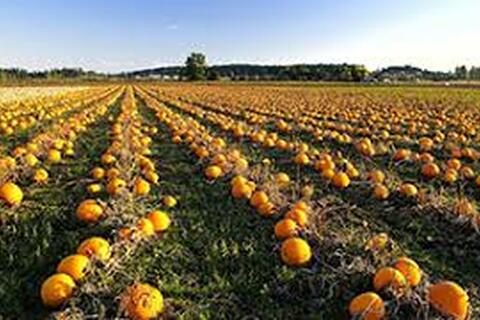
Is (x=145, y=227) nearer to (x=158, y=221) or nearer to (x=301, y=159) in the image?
(x=158, y=221)

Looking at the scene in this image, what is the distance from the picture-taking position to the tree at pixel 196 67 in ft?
402

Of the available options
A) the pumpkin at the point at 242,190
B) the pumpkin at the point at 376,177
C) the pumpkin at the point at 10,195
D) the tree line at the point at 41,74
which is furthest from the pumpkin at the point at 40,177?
the tree line at the point at 41,74

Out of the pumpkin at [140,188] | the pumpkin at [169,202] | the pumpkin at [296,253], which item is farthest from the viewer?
the pumpkin at [140,188]

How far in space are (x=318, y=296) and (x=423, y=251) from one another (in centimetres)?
186

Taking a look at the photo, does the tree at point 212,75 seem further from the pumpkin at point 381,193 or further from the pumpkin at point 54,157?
the pumpkin at point 381,193

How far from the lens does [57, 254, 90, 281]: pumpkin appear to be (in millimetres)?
5090

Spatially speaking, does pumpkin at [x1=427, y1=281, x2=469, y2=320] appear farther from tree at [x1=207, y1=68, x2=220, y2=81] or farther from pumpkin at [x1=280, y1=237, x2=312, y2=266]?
tree at [x1=207, y1=68, x2=220, y2=81]

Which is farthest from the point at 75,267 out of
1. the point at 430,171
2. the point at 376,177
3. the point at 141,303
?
the point at 430,171

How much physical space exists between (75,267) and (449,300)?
310 centimetres

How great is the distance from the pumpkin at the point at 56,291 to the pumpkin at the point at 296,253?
2.03 m

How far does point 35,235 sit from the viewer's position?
662 centimetres

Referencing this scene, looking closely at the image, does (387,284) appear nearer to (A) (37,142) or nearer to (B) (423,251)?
(B) (423,251)

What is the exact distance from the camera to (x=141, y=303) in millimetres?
4504

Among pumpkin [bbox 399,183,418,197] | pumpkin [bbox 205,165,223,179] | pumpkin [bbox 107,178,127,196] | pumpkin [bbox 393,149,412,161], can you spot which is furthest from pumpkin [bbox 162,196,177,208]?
pumpkin [bbox 393,149,412,161]
